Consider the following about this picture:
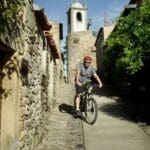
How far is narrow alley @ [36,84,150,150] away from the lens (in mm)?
8961

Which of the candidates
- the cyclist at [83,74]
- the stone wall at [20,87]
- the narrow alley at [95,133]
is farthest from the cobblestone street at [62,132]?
the cyclist at [83,74]

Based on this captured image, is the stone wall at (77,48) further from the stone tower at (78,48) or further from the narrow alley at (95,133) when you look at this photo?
the narrow alley at (95,133)

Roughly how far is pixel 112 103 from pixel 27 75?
8.50 m

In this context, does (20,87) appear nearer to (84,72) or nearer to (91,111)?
(84,72)

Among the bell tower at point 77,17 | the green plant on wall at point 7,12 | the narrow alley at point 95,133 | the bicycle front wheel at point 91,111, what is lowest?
the narrow alley at point 95,133

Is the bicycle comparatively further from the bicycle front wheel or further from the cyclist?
the cyclist

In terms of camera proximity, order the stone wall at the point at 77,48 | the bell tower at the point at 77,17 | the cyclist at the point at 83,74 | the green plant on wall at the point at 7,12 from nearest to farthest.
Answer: the green plant on wall at the point at 7,12 < the cyclist at the point at 83,74 < the stone wall at the point at 77,48 < the bell tower at the point at 77,17

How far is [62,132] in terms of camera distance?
1036cm

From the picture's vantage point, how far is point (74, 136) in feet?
32.7

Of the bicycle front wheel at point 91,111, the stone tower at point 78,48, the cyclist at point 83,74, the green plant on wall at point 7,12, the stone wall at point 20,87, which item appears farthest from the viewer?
the stone tower at point 78,48

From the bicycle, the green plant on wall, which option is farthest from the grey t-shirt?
the green plant on wall

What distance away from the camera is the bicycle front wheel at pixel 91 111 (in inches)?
433

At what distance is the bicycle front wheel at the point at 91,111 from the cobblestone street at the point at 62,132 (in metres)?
0.29

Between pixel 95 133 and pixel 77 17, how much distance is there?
2202 inches
